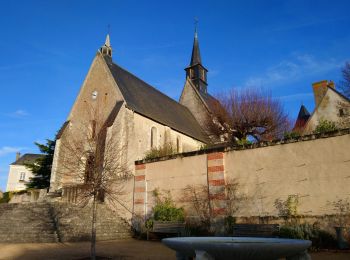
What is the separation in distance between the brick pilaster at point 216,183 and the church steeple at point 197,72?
22.5 metres

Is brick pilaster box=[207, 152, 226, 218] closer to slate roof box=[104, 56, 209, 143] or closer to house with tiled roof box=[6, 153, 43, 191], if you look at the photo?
slate roof box=[104, 56, 209, 143]

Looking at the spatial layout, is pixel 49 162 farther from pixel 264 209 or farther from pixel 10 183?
pixel 10 183

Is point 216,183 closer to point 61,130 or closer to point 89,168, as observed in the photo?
point 89,168

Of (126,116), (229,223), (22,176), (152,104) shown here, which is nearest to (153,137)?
(126,116)

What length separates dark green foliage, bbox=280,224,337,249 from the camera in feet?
24.0

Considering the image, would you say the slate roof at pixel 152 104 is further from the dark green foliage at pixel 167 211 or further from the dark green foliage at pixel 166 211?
the dark green foliage at pixel 167 211

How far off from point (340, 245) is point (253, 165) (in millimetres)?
3346

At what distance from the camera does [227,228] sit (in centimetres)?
902

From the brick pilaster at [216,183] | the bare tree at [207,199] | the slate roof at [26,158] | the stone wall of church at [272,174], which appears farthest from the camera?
the slate roof at [26,158]

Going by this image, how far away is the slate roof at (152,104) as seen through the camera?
18.9m

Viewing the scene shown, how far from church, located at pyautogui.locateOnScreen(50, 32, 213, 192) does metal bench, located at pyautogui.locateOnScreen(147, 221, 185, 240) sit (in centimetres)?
647

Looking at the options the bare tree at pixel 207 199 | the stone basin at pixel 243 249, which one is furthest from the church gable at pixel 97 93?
the stone basin at pixel 243 249

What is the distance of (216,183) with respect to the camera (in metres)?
9.91

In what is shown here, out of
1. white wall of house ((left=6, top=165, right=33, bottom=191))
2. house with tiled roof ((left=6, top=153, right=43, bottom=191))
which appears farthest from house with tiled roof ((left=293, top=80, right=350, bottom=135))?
white wall of house ((left=6, top=165, right=33, bottom=191))
